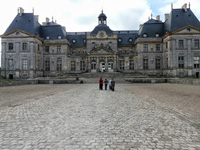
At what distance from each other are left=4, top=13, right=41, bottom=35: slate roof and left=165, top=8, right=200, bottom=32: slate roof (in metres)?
36.1

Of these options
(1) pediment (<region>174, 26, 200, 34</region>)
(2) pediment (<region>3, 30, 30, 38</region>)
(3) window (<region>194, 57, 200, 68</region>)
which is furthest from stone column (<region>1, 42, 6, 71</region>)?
(3) window (<region>194, 57, 200, 68</region>)

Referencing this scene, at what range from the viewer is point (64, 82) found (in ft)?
109

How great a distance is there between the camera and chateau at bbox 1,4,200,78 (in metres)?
42.8

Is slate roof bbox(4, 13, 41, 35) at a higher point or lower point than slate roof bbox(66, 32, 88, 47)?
higher

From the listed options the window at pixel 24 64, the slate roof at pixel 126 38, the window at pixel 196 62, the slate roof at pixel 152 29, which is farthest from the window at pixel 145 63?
the window at pixel 24 64

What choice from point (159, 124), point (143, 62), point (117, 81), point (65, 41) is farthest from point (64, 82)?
point (159, 124)

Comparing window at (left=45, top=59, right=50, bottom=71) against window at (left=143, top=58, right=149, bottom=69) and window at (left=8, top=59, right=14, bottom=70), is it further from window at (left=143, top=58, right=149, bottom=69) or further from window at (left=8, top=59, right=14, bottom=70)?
window at (left=143, top=58, right=149, bottom=69)

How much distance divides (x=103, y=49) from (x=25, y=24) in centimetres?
2257

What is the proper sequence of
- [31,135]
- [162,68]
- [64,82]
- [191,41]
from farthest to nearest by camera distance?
[162,68], [191,41], [64,82], [31,135]

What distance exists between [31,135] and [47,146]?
106 cm

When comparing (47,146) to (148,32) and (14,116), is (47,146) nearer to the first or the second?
(14,116)

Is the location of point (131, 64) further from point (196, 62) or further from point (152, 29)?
point (196, 62)

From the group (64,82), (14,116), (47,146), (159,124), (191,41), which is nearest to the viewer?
(47,146)

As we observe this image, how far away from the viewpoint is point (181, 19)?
4406 centimetres
